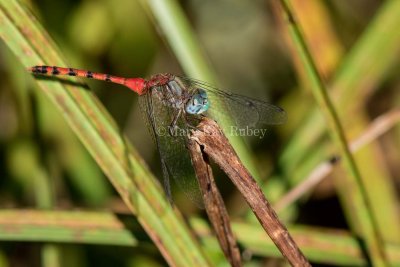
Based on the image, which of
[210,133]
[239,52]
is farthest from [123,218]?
[239,52]

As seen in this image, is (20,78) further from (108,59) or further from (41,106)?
(108,59)

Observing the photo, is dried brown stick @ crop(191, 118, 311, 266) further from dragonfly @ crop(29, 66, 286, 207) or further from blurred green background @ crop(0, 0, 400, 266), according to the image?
blurred green background @ crop(0, 0, 400, 266)

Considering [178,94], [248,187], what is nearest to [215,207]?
[248,187]

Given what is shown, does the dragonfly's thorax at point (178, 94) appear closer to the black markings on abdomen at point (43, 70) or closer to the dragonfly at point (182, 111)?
the dragonfly at point (182, 111)

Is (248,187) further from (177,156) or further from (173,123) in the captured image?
(173,123)

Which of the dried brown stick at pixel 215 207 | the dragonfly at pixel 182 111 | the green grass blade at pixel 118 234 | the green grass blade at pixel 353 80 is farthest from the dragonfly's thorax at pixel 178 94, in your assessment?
the green grass blade at pixel 353 80
